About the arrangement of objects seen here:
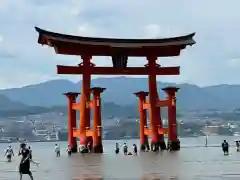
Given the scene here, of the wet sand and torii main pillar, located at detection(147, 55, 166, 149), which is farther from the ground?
torii main pillar, located at detection(147, 55, 166, 149)

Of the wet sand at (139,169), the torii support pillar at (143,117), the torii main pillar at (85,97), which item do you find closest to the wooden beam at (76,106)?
the torii main pillar at (85,97)

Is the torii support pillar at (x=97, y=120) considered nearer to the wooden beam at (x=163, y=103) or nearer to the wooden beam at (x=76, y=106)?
the wooden beam at (x=76, y=106)

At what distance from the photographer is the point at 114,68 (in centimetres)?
5000

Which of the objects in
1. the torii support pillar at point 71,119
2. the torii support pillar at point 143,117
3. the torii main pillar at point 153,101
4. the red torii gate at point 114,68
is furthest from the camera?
the torii support pillar at point 143,117

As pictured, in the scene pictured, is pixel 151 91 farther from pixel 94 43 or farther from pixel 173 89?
pixel 94 43

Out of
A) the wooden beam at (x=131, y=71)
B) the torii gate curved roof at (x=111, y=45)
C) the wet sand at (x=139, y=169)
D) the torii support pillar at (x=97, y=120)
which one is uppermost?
the torii gate curved roof at (x=111, y=45)

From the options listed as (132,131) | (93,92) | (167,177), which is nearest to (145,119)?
(93,92)

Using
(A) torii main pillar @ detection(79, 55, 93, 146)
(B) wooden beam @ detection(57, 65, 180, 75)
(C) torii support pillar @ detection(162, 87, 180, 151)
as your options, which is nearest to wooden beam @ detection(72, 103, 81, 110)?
(A) torii main pillar @ detection(79, 55, 93, 146)

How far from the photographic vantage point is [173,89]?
49.8 meters

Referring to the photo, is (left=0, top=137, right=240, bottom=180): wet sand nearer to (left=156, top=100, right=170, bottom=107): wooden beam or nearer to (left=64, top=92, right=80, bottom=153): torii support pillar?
(left=156, top=100, right=170, bottom=107): wooden beam

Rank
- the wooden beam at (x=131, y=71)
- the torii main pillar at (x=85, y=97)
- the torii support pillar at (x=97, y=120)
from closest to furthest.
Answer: the torii support pillar at (x=97, y=120) → the torii main pillar at (x=85, y=97) → the wooden beam at (x=131, y=71)

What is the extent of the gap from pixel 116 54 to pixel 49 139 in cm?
15136

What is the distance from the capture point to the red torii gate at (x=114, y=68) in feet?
156

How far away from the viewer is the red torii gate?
47594 mm
